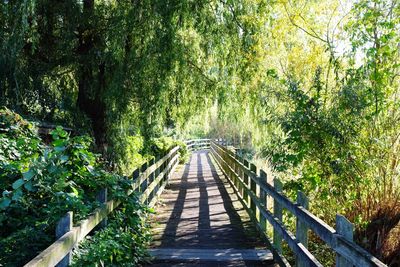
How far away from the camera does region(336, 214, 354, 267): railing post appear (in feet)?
10.5

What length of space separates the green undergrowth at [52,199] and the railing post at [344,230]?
82.3 inches

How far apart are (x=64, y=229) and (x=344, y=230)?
2071 millimetres

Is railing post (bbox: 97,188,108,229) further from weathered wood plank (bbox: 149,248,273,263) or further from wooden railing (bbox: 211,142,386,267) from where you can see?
wooden railing (bbox: 211,142,386,267)

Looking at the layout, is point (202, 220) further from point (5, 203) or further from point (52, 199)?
point (5, 203)

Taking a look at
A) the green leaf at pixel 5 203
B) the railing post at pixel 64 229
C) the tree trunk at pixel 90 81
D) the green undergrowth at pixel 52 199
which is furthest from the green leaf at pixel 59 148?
the tree trunk at pixel 90 81

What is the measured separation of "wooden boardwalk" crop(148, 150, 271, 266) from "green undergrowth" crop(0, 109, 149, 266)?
0.75 metres

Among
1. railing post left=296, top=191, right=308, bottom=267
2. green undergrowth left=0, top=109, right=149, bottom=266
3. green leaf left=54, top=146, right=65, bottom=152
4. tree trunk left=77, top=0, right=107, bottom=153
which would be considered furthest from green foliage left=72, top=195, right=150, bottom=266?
tree trunk left=77, top=0, right=107, bottom=153

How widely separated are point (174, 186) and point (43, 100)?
6.22 m

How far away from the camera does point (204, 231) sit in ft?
25.6

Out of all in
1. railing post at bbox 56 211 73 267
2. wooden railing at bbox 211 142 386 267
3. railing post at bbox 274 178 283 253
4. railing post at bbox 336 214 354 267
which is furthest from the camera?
railing post at bbox 274 178 283 253

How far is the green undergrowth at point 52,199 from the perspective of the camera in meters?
3.90

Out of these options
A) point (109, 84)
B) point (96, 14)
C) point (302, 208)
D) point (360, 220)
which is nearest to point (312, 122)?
point (360, 220)

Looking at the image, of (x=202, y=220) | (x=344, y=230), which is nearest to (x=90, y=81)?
(x=202, y=220)

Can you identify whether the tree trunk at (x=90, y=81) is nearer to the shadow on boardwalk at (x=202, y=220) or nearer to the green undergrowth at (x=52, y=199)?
the shadow on boardwalk at (x=202, y=220)
